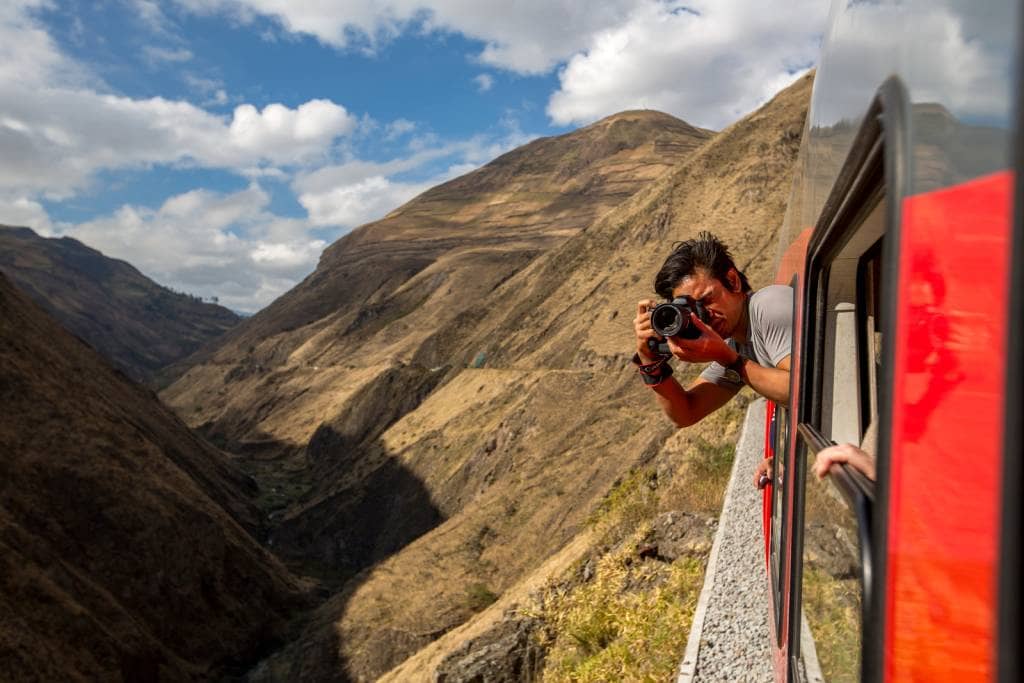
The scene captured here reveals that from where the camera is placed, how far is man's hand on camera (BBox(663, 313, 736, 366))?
2.73 meters

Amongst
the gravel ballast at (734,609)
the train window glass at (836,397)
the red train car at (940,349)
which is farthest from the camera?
the gravel ballast at (734,609)

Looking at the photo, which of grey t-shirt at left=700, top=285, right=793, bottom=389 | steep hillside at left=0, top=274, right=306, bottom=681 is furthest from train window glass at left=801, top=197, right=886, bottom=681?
steep hillside at left=0, top=274, right=306, bottom=681

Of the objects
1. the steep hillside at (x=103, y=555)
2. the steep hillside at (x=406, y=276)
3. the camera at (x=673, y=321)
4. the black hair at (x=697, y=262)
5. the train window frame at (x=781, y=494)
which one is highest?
the steep hillside at (x=406, y=276)

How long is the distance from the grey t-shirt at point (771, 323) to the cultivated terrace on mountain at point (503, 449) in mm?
3862

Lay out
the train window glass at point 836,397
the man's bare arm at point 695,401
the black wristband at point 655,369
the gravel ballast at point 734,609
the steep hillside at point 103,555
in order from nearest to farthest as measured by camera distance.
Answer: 1. the train window glass at point 836,397
2. the black wristband at point 655,369
3. the man's bare arm at point 695,401
4. the gravel ballast at point 734,609
5. the steep hillside at point 103,555

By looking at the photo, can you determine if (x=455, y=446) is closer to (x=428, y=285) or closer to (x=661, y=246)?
(x=661, y=246)

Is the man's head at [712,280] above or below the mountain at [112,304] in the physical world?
below

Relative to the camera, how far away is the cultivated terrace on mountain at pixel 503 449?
34.0 ft

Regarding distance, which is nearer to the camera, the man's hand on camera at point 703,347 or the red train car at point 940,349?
the red train car at point 940,349

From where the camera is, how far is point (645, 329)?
3193mm

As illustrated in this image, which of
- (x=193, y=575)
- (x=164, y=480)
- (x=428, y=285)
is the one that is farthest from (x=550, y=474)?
(x=428, y=285)

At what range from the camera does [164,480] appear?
Answer: 24.7 meters

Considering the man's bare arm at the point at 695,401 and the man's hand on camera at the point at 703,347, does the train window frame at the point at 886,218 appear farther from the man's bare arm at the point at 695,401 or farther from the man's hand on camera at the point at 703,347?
the man's bare arm at the point at 695,401

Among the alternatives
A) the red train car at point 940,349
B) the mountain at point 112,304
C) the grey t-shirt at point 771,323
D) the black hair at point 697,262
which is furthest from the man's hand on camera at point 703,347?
the mountain at point 112,304
